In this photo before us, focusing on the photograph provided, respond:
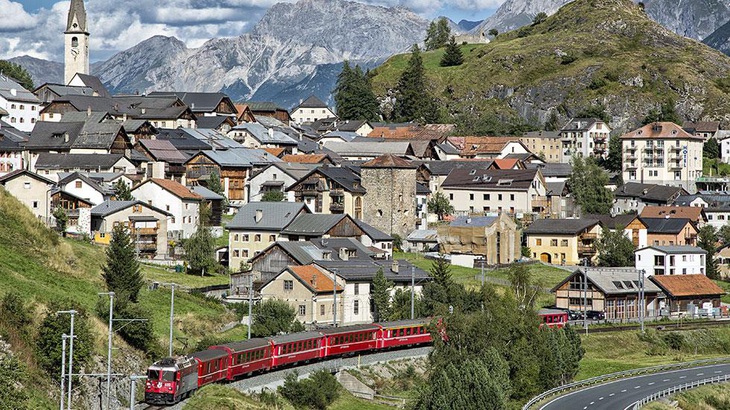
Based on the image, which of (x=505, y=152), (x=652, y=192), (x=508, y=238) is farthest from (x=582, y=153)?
(x=508, y=238)

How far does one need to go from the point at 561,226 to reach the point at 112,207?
43164 millimetres

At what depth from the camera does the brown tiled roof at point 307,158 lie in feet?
423

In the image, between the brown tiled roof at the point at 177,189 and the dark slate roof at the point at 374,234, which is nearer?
the dark slate roof at the point at 374,234

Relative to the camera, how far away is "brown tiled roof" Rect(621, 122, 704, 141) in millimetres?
151125

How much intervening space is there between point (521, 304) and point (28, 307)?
114 ft

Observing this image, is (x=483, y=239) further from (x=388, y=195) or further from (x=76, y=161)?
(x=76, y=161)

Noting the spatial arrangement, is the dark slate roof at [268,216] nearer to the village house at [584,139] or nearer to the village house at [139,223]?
the village house at [139,223]

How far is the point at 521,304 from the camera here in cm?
7294

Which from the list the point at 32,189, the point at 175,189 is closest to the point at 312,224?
the point at 175,189

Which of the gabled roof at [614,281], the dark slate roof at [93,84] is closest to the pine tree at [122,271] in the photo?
the gabled roof at [614,281]

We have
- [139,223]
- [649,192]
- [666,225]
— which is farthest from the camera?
[649,192]

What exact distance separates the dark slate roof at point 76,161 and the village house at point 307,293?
4036 cm

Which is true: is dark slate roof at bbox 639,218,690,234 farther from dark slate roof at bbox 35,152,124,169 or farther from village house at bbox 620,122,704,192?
dark slate roof at bbox 35,152,124,169

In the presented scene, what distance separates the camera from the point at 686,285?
96188 mm
